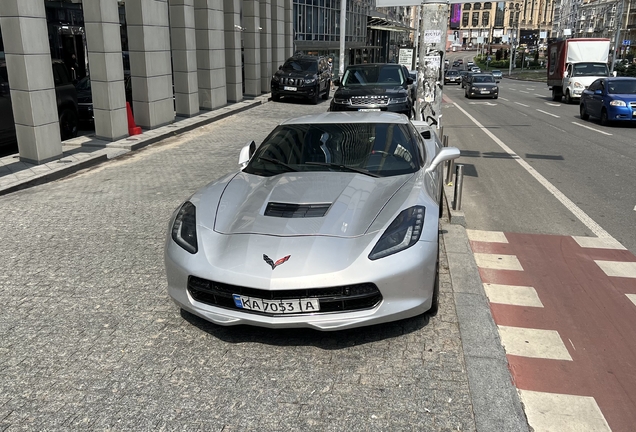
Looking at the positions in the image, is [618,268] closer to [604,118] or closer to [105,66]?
[105,66]

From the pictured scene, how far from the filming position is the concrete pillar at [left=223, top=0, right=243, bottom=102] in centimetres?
2170

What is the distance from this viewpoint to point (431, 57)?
9.52 metres

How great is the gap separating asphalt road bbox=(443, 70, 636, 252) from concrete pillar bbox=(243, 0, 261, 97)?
30.9 ft

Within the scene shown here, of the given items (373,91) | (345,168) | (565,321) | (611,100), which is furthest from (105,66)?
(611,100)

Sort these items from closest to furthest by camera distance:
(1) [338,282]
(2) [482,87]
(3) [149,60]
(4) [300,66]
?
(1) [338,282]
(3) [149,60]
(4) [300,66]
(2) [482,87]

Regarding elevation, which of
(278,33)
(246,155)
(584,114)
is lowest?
(584,114)

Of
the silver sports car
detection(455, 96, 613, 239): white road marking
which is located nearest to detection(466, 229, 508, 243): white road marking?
detection(455, 96, 613, 239): white road marking

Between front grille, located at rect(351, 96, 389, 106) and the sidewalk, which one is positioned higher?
front grille, located at rect(351, 96, 389, 106)

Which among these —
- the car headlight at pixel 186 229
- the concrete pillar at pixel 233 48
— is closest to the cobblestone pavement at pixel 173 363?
the car headlight at pixel 186 229

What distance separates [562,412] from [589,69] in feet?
99.2

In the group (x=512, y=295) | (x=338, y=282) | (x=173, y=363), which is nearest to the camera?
(x=338, y=282)

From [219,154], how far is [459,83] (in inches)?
1978

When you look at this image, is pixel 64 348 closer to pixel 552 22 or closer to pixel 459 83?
pixel 459 83

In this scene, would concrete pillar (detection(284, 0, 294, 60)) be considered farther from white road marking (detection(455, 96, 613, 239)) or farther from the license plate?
the license plate
